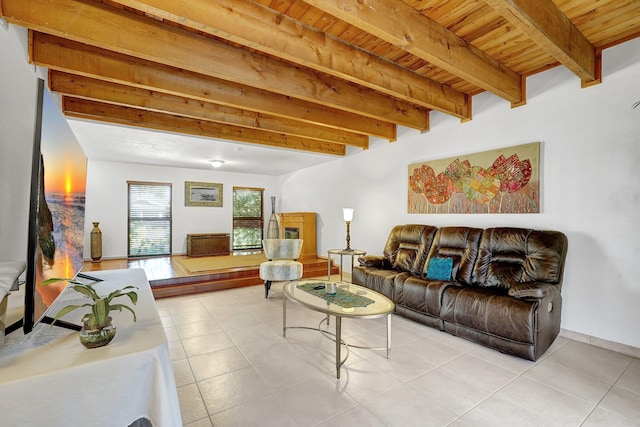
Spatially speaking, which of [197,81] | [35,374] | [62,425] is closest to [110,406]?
[62,425]

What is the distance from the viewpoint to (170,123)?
379 cm

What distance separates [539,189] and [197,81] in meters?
3.51

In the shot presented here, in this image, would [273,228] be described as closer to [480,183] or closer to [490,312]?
[480,183]

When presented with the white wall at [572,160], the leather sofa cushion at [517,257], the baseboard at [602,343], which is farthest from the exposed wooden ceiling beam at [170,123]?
the baseboard at [602,343]

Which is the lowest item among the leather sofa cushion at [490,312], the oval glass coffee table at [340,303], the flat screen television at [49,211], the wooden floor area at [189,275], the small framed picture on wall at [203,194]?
the wooden floor area at [189,275]

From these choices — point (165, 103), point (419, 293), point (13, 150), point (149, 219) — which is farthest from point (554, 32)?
point (149, 219)

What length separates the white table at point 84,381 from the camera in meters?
0.89

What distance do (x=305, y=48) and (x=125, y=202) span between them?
20.3ft

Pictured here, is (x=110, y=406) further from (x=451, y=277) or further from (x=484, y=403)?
(x=451, y=277)

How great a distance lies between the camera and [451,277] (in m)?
3.19

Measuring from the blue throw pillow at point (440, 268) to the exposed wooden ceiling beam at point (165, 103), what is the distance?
2.38m

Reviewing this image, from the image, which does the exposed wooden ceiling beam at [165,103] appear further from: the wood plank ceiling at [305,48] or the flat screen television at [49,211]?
the flat screen television at [49,211]

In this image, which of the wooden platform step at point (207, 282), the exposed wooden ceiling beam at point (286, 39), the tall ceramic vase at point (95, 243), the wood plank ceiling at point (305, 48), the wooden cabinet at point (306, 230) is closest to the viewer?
the exposed wooden ceiling beam at point (286, 39)

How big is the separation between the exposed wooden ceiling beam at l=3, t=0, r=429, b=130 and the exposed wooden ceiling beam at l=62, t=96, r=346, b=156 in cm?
176
